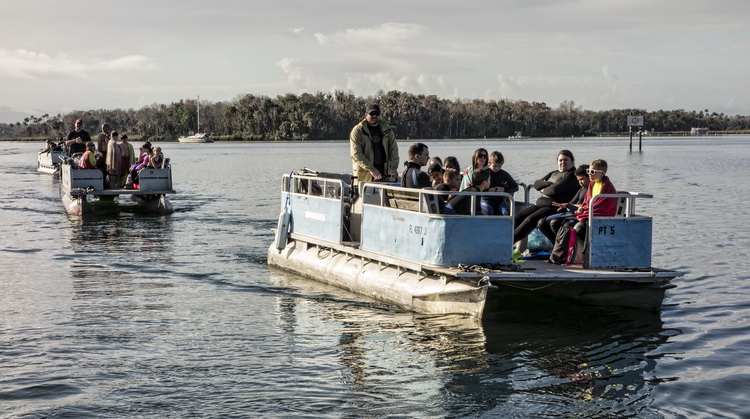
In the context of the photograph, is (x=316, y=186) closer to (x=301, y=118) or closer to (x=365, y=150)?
(x=365, y=150)

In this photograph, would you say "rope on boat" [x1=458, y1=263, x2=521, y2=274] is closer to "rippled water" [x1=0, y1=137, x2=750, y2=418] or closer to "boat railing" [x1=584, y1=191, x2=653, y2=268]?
"rippled water" [x1=0, y1=137, x2=750, y2=418]

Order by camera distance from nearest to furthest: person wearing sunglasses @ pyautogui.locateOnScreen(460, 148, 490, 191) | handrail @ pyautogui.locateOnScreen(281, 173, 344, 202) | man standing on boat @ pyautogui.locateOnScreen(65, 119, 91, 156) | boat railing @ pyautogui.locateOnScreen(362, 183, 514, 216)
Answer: boat railing @ pyautogui.locateOnScreen(362, 183, 514, 216)
person wearing sunglasses @ pyautogui.locateOnScreen(460, 148, 490, 191)
handrail @ pyautogui.locateOnScreen(281, 173, 344, 202)
man standing on boat @ pyautogui.locateOnScreen(65, 119, 91, 156)

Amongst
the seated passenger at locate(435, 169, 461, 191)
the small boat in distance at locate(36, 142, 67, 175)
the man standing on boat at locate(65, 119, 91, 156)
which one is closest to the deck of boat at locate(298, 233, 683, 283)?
the seated passenger at locate(435, 169, 461, 191)

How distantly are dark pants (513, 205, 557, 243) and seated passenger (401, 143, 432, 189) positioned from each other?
1.50 meters

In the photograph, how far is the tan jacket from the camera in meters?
13.9

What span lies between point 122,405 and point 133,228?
16.2 meters

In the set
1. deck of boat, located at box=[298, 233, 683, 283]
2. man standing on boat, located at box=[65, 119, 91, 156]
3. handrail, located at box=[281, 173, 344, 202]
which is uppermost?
man standing on boat, located at box=[65, 119, 91, 156]

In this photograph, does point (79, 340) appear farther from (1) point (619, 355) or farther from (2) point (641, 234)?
(2) point (641, 234)

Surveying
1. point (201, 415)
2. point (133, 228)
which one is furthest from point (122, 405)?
point (133, 228)

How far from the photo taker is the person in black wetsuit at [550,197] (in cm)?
1269

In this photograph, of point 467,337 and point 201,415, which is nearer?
point 201,415

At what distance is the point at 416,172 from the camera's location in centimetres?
1248

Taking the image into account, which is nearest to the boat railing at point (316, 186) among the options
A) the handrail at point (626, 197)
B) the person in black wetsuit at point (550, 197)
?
the person in black wetsuit at point (550, 197)

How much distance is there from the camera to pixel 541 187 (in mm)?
12992
